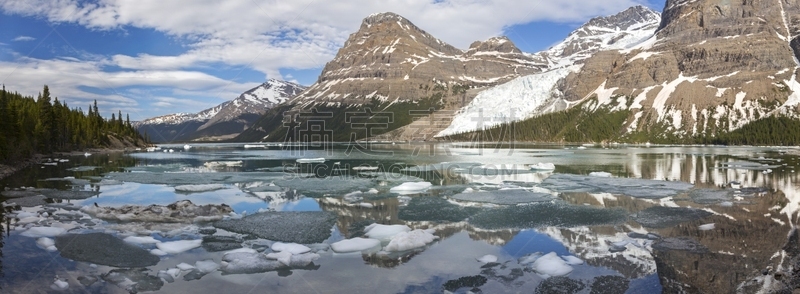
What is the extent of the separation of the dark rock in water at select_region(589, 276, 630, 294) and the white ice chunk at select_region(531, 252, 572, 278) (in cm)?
118

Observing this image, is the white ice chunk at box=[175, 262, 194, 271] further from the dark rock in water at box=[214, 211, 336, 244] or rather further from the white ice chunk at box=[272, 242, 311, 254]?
the dark rock in water at box=[214, 211, 336, 244]

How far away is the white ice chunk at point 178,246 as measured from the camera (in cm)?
1950

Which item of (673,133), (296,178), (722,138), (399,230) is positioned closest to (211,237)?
Result: (399,230)

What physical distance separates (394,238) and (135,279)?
9835 millimetres

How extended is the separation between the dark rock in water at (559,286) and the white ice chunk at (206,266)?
11.3 metres

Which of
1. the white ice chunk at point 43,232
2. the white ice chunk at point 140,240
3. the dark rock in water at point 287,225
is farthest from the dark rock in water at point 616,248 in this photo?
the white ice chunk at point 43,232

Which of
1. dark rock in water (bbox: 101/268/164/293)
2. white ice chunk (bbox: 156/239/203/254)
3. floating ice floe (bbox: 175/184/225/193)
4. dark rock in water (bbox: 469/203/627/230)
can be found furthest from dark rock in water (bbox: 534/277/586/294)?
floating ice floe (bbox: 175/184/225/193)

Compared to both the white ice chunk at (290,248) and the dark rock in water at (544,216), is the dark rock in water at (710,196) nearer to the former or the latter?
the dark rock in water at (544,216)

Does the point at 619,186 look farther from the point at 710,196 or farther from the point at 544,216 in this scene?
the point at 544,216

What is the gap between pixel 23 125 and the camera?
74.8 meters

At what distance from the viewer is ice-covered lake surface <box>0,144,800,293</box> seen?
51.5ft

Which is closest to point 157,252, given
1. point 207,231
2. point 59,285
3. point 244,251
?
point 244,251

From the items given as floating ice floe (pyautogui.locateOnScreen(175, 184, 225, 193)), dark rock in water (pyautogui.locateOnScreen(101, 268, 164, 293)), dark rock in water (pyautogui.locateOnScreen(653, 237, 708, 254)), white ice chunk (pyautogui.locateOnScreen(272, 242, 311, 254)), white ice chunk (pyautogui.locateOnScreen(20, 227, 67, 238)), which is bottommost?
dark rock in water (pyautogui.locateOnScreen(101, 268, 164, 293))

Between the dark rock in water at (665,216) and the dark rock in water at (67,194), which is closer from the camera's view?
the dark rock in water at (665,216)
